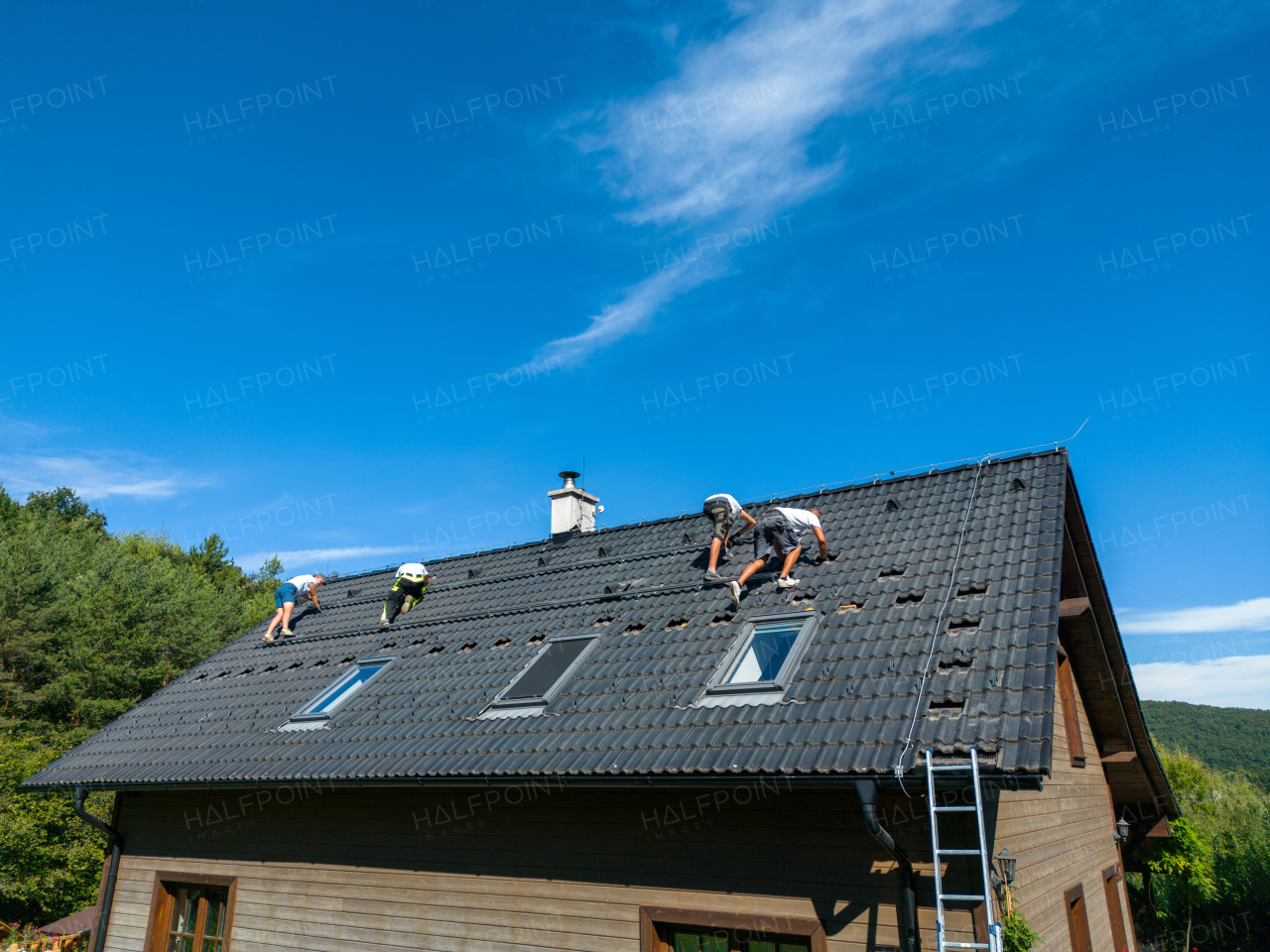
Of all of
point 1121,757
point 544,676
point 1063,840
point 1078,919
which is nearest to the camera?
point 1063,840

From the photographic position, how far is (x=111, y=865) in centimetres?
966

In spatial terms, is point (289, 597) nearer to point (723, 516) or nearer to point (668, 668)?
point (723, 516)

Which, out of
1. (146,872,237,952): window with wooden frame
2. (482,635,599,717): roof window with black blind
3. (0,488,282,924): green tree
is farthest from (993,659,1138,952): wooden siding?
(0,488,282,924): green tree

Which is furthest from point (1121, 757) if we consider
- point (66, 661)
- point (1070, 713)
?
point (66, 661)

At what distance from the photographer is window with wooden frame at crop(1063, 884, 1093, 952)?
7.18 metres

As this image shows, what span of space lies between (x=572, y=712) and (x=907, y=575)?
343 cm

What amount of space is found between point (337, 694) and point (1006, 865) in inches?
295

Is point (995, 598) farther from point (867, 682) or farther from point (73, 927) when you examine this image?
point (73, 927)

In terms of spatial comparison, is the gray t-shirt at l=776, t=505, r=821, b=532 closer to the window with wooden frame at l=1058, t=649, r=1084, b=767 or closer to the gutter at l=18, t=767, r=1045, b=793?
the gutter at l=18, t=767, r=1045, b=793

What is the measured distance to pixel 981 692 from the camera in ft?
17.2

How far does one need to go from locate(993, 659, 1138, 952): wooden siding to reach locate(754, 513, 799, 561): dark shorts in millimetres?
3071

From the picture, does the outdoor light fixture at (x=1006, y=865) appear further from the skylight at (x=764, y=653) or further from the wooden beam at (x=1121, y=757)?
the wooden beam at (x=1121, y=757)

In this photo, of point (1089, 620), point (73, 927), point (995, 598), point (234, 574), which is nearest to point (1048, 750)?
point (995, 598)

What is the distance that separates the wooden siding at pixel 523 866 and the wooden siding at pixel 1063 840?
1333 millimetres
